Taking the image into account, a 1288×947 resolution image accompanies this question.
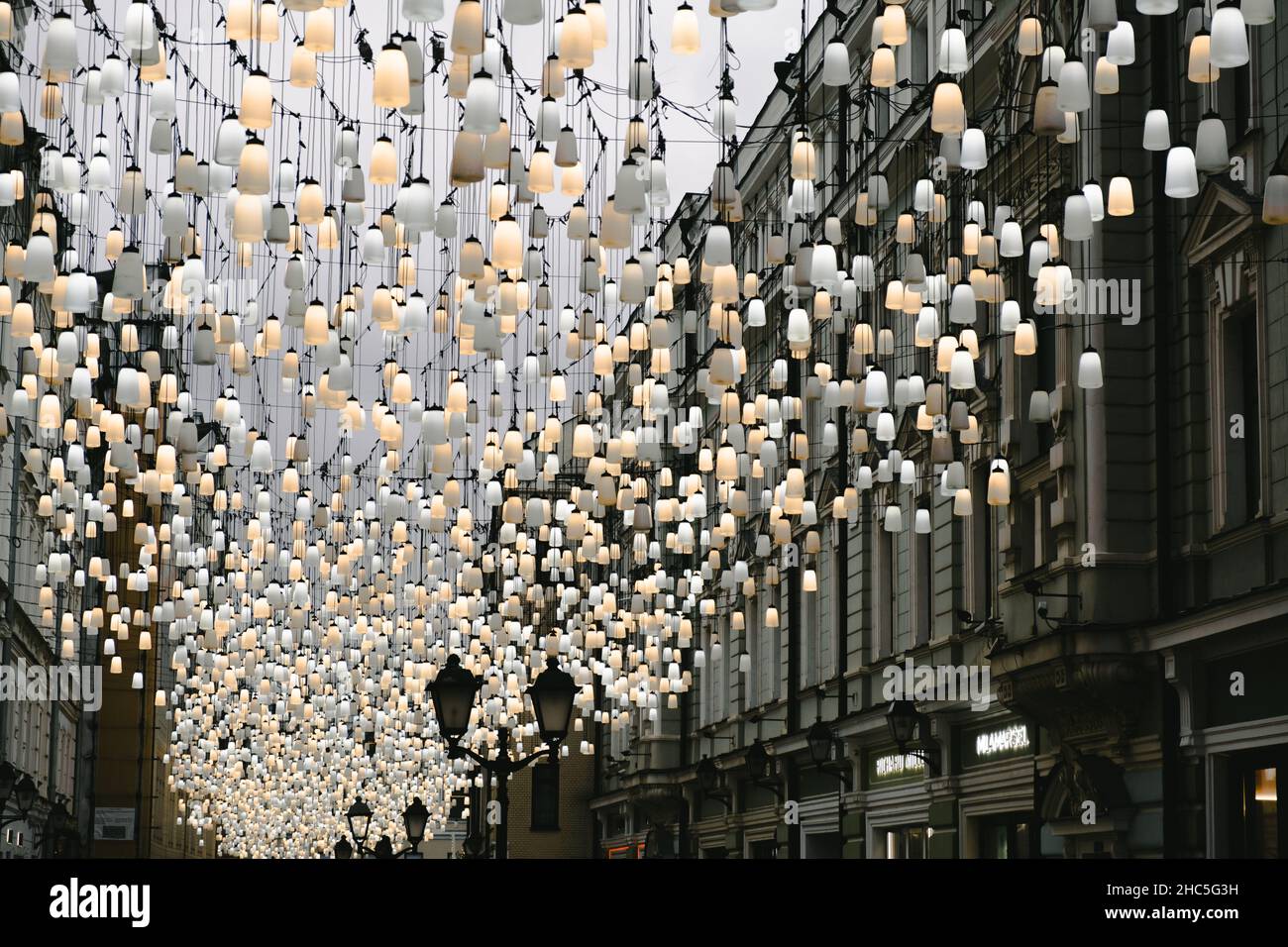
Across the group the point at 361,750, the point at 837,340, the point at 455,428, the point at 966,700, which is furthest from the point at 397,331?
the point at 361,750

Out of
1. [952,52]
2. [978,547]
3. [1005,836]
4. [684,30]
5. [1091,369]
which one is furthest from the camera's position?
[978,547]

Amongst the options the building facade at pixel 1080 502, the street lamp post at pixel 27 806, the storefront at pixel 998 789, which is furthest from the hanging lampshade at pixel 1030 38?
the street lamp post at pixel 27 806

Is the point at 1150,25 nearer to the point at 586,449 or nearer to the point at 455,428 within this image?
the point at 586,449

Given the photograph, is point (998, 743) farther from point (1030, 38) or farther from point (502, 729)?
point (1030, 38)

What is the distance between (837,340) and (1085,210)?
18088mm

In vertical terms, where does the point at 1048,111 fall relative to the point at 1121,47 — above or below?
below

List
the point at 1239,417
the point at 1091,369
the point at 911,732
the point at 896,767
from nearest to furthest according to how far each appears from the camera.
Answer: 1. the point at 1091,369
2. the point at 1239,417
3. the point at 911,732
4. the point at 896,767

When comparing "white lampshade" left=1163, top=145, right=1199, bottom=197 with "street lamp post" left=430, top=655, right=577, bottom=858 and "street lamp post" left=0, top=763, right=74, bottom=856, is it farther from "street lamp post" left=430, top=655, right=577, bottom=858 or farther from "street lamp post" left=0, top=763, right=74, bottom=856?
"street lamp post" left=0, top=763, right=74, bottom=856

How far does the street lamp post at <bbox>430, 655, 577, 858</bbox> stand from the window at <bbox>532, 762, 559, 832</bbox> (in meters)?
51.8

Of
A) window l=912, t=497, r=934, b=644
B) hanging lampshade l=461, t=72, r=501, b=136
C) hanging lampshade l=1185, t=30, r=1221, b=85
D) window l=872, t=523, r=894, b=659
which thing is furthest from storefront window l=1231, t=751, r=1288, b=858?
window l=872, t=523, r=894, b=659

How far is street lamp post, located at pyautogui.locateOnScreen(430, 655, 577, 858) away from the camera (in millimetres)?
14719

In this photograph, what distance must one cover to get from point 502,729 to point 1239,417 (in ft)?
27.4

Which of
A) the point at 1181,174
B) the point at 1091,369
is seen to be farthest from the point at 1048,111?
the point at 1091,369

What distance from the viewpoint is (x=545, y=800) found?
67312 mm
